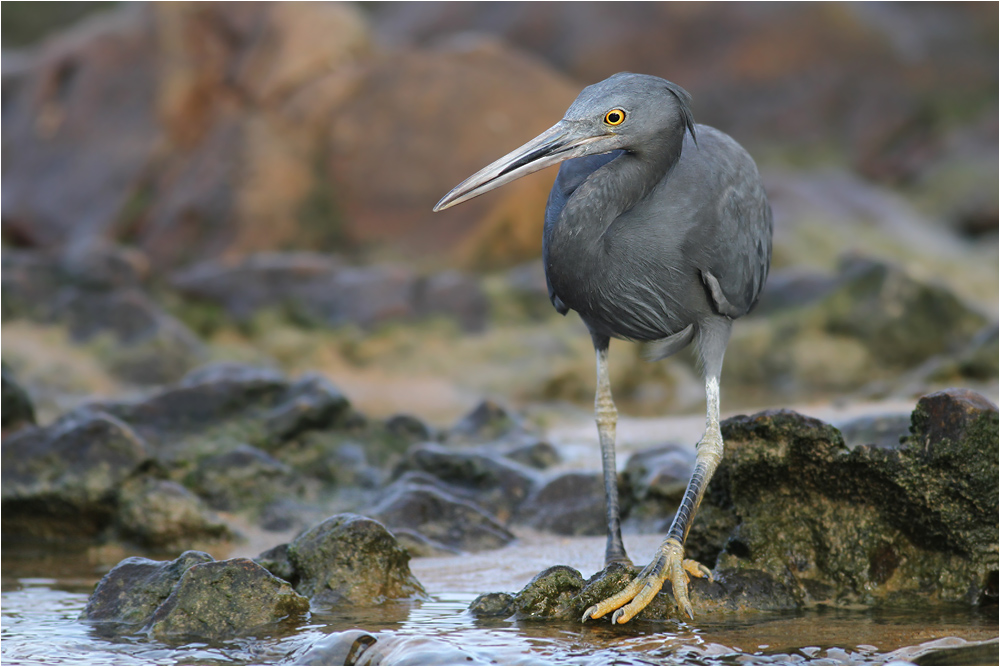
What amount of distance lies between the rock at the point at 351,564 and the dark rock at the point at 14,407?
2.52 meters

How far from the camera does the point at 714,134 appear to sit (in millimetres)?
4836

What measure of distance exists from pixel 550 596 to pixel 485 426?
143 inches

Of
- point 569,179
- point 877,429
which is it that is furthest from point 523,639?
point 877,429

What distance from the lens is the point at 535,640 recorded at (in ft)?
11.9

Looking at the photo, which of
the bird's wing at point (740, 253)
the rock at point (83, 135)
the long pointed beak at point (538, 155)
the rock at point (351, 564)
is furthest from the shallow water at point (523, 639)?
the rock at point (83, 135)

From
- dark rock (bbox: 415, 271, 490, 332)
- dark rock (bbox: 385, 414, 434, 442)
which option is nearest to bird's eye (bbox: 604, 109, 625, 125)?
dark rock (bbox: 385, 414, 434, 442)

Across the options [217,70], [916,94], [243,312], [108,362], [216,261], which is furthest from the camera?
[916,94]

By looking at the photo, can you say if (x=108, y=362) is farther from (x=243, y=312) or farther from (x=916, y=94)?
(x=916, y=94)

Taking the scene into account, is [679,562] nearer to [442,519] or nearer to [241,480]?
[442,519]

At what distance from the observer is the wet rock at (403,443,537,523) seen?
19.5 ft

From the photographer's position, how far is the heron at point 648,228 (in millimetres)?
4227

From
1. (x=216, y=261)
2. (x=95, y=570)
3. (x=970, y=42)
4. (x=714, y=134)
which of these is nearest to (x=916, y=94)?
(x=970, y=42)

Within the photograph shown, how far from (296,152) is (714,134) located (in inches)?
373

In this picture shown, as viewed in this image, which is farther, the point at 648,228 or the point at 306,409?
the point at 306,409
